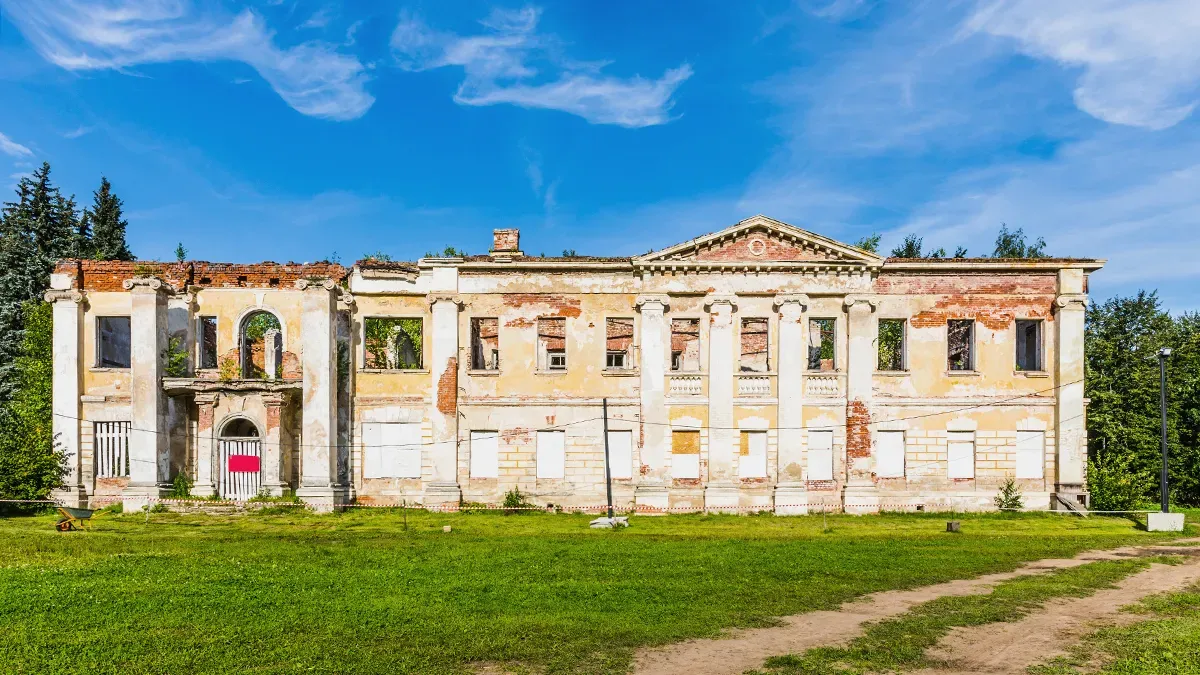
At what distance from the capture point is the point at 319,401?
2186 centimetres

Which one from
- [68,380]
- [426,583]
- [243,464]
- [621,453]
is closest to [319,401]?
[243,464]

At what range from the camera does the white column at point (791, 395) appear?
22406 millimetres

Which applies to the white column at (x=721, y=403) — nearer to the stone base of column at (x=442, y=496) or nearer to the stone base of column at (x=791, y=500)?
the stone base of column at (x=791, y=500)

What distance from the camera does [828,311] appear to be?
23.0m

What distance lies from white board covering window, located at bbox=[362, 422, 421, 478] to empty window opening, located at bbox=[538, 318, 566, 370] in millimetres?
4516

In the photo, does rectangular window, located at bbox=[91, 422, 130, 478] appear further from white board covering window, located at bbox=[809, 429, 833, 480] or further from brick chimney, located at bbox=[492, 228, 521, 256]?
white board covering window, located at bbox=[809, 429, 833, 480]

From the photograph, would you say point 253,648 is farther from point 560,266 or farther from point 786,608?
point 560,266

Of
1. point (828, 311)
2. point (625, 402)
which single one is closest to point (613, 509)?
point (625, 402)

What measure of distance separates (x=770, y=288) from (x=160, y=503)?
1969cm

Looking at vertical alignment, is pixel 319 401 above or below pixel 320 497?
above

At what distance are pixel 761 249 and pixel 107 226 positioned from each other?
37.1m

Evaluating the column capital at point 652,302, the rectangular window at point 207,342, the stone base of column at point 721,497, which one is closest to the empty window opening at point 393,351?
the rectangular window at point 207,342

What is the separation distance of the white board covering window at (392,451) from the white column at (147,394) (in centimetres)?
598

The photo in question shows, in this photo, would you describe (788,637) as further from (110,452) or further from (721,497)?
(110,452)
